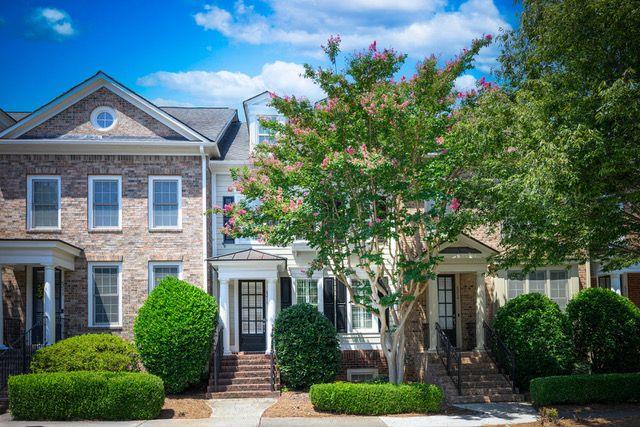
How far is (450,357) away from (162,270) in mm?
9395

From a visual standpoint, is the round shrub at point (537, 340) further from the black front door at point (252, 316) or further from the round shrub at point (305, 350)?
the black front door at point (252, 316)

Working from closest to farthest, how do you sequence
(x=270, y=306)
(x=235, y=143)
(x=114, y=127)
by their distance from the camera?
(x=270, y=306) → (x=114, y=127) → (x=235, y=143)

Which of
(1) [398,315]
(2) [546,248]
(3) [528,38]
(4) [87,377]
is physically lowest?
(4) [87,377]

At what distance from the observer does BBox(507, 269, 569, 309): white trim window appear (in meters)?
23.0

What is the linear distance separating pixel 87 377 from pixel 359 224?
7.64 meters

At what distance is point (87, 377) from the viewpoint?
16047mm

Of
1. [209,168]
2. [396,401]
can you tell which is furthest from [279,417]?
[209,168]

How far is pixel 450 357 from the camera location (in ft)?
66.3

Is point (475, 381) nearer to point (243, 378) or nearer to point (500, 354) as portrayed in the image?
point (500, 354)

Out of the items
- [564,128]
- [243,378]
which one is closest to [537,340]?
[564,128]

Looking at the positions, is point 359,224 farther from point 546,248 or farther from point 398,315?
point 546,248

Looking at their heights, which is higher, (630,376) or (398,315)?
(398,315)

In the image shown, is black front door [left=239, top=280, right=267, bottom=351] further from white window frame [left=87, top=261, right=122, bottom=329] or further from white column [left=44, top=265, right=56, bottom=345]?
white column [left=44, top=265, right=56, bottom=345]

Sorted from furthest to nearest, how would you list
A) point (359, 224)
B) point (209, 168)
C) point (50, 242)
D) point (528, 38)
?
point (209, 168), point (50, 242), point (359, 224), point (528, 38)
